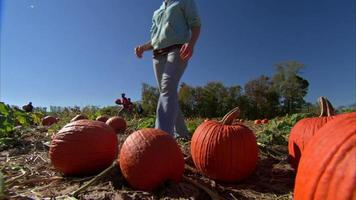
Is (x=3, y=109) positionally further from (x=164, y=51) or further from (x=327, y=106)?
(x=327, y=106)

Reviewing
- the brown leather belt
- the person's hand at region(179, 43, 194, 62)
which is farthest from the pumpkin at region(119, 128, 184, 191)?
the brown leather belt

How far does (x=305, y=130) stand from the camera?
9.74 feet

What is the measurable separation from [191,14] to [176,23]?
0.68 feet

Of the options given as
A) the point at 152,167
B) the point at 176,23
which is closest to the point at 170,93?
the point at 176,23

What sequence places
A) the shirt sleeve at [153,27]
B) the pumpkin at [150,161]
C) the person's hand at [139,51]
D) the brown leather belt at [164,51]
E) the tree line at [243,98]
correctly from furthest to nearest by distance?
the tree line at [243,98]
the person's hand at [139,51]
the shirt sleeve at [153,27]
the brown leather belt at [164,51]
the pumpkin at [150,161]

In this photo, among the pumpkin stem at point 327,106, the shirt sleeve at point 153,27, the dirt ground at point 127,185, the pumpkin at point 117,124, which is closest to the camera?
the dirt ground at point 127,185

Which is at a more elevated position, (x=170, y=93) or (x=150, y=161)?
(x=170, y=93)

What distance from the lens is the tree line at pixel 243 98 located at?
22.3 meters

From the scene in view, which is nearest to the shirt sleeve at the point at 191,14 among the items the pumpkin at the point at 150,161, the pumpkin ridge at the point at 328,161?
the pumpkin at the point at 150,161

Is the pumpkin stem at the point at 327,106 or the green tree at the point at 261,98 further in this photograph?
the green tree at the point at 261,98

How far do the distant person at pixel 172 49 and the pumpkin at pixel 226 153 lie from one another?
3.34 feet

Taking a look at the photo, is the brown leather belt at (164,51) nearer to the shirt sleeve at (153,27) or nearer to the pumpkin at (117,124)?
the shirt sleeve at (153,27)

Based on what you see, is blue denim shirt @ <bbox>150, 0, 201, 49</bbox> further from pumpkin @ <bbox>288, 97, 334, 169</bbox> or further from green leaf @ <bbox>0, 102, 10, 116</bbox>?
green leaf @ <bbox>0, 102, 10, 116</bbox>

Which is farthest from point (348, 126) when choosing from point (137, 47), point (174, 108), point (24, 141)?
point (24, 141)
